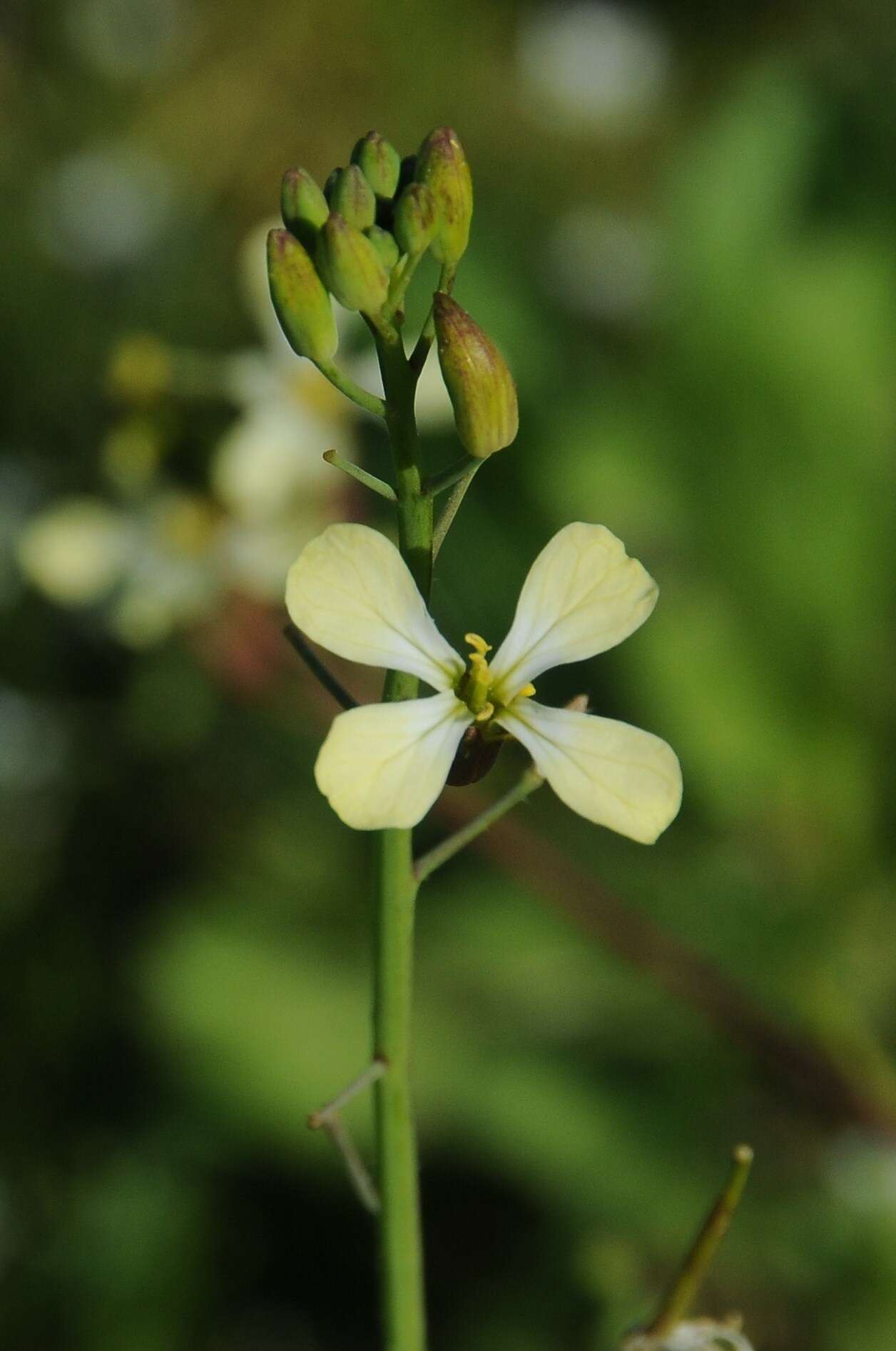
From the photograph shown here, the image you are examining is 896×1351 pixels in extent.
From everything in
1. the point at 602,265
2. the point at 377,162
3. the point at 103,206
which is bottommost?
the point at 377,162

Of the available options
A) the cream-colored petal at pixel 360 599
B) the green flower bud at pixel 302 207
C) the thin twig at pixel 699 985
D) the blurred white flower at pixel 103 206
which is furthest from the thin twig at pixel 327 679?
the blurred white flower at pixel 103 206

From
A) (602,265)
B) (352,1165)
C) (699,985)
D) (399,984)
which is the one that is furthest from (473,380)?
(602,265)

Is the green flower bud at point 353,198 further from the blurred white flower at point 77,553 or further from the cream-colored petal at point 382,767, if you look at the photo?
the blurred white flower at point 77,553

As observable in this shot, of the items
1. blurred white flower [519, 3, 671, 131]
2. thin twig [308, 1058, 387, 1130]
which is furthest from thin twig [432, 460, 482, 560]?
blurred white flower [519, 3, 671, 131]

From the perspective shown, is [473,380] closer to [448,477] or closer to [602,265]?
[448,477]

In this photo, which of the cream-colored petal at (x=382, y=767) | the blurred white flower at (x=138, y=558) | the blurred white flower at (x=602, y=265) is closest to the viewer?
the cream-colored petal at (x=382, y=767)

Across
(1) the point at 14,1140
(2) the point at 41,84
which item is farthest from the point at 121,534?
(2) the point at 41,84
